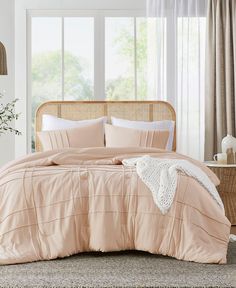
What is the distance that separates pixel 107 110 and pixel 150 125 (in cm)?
59

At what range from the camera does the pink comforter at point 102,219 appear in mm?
3699

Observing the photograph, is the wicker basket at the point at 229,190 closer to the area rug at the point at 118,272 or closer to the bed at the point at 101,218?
the bed at the point at 101,218

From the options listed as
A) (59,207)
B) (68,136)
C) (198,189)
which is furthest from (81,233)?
(68,136)

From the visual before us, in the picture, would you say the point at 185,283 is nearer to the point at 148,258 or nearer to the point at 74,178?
the point at 148,258

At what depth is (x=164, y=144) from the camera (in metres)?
5.85

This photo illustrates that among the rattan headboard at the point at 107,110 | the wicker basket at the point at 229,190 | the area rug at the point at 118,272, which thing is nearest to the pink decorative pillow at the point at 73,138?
the rattan headboard at the point at 107,110

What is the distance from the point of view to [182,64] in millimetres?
6684

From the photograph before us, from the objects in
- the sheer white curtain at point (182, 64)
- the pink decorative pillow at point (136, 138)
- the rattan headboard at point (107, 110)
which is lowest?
the pink decorative pillow at point (136, 138)

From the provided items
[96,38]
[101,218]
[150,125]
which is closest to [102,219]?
[101,218]

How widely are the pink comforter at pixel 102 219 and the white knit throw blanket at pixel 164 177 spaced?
4 centimetres

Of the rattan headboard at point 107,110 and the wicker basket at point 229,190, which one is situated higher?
the rattan headboard at point 107,110

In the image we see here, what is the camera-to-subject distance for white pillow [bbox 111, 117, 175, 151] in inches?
239

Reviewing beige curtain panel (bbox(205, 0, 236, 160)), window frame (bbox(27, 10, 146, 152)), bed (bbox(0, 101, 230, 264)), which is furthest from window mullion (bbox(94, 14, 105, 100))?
bed (bbox(0, 101, 230, 264))

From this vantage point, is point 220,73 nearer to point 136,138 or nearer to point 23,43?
point 136,138
